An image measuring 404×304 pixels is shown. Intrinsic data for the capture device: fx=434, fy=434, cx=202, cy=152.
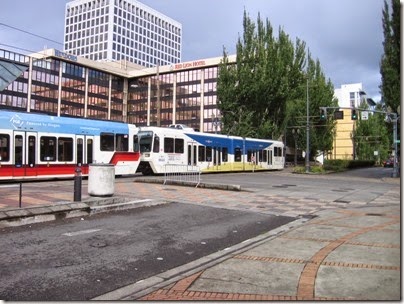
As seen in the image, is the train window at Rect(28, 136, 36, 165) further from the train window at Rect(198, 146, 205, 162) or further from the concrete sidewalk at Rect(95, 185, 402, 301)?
the concrete sidewalk at Rect(95, 185, 402, 301)

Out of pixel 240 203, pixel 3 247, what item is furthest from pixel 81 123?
pixel 3 247

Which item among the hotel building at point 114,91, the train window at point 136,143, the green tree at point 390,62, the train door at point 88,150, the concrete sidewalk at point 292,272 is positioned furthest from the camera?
the hotel building at point 114,91

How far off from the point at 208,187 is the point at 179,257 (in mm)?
11731

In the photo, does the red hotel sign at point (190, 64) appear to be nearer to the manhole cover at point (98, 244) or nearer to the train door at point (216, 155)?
the train door at point (216, 155)

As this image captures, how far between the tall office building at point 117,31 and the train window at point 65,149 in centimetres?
11949

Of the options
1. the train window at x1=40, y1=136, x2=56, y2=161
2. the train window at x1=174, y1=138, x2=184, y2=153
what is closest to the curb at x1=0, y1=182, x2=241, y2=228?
the train window at x1=40, y1=136, x2=56, y2=161

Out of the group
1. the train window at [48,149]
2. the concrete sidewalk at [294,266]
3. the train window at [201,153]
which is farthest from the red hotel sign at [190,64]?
the concrete sidewalk at [294,266]

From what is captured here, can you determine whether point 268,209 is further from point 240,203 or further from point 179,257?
point 179,257

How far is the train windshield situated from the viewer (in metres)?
28.4

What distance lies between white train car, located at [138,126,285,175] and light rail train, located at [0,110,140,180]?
248 centimetres

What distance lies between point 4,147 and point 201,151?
1614 cm

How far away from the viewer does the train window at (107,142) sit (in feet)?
78.9

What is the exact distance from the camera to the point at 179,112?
336 ft

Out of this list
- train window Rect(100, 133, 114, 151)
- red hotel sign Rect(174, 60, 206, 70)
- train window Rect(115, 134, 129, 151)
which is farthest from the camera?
red hotel sign Rect(174, 60, 206, 70)
